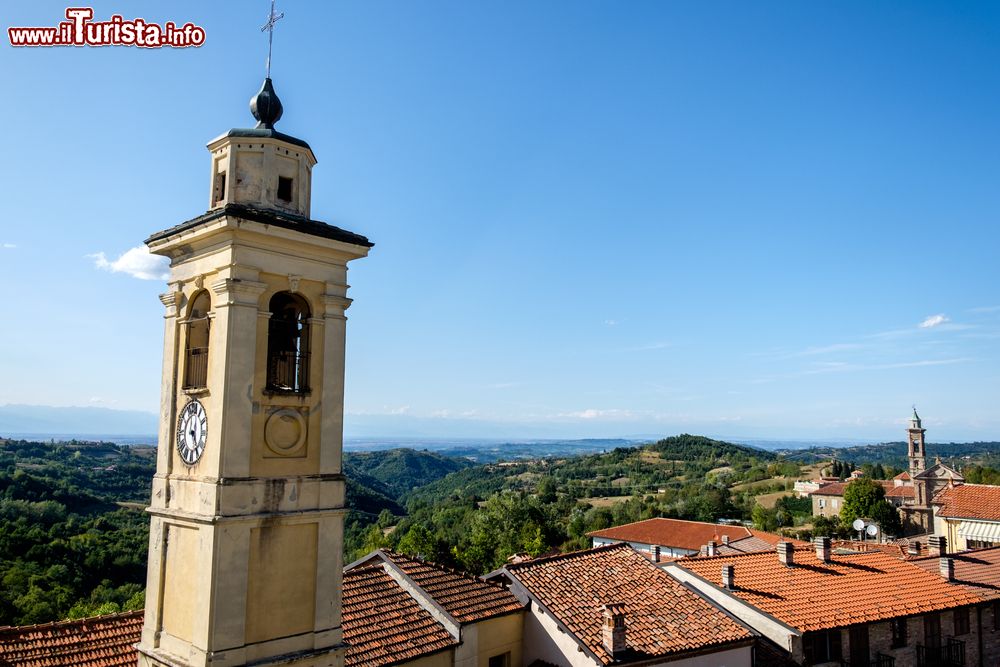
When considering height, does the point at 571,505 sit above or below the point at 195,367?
below

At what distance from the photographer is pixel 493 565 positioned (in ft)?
181

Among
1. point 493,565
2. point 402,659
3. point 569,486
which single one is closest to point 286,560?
point 402,659

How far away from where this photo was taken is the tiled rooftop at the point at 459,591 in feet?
54.4

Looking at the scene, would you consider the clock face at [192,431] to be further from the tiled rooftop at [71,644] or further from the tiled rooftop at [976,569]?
the tiled rooftop at [976,569]

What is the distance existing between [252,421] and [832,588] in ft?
67.4

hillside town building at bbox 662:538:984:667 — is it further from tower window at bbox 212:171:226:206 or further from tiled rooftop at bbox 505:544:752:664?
tower window at bbox 212:171:226:206

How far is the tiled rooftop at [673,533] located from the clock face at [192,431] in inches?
2053

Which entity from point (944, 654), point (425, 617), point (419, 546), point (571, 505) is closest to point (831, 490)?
point (571, 505)

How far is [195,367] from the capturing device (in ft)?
32.4

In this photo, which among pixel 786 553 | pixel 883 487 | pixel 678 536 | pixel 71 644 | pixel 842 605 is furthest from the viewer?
pixel 883 487

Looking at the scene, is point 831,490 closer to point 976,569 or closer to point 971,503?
point 971,503

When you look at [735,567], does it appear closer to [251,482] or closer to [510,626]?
[510,626]

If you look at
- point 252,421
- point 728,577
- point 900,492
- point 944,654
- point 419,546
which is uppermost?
point 252,421

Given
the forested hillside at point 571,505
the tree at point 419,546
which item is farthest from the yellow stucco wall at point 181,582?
the tree at point 419,546
